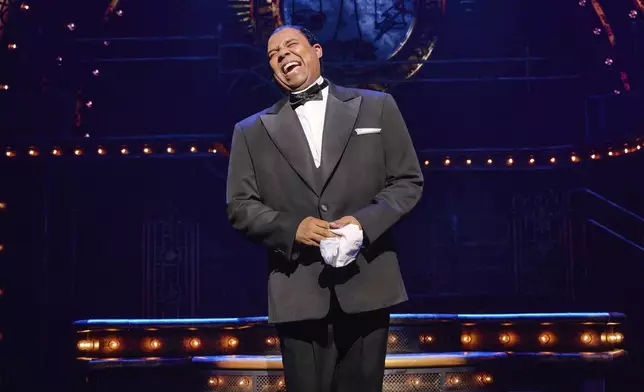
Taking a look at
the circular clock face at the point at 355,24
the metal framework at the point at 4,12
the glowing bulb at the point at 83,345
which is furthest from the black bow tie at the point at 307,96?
the metal framework at the point at 4,12

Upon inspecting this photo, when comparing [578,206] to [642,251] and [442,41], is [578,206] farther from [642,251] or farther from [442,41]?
[442,41]

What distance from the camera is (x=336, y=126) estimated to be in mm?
2102

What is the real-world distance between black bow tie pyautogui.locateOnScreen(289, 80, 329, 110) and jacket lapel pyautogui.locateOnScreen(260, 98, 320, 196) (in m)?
0.02

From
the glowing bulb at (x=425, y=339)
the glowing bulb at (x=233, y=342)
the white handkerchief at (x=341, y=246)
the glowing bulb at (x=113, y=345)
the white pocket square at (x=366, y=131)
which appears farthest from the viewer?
the glowing bulb at (x=113, y=345)

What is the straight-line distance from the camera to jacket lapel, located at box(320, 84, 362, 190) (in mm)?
2066

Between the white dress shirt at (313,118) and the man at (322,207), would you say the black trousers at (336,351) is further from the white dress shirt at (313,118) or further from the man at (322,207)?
the white dress shirt at (313,118)

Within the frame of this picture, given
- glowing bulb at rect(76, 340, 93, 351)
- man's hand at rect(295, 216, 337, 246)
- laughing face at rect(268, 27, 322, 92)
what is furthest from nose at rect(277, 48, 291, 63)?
glowing bulb at rect(76, 340, 93, 351)

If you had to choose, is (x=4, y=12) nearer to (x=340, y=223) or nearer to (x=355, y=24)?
(x=355, y=24)

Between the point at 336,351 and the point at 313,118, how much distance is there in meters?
0.63

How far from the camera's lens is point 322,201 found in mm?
2053

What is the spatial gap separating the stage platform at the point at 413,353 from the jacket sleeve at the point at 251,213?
1784 mm

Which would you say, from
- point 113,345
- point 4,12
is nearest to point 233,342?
point 113,345

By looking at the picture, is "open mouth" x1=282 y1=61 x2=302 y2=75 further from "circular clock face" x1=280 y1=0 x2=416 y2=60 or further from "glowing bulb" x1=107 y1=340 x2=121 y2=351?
"circular clock face" x1=280 y1=0 x2=416 y2=60

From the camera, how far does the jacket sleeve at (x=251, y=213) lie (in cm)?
200
